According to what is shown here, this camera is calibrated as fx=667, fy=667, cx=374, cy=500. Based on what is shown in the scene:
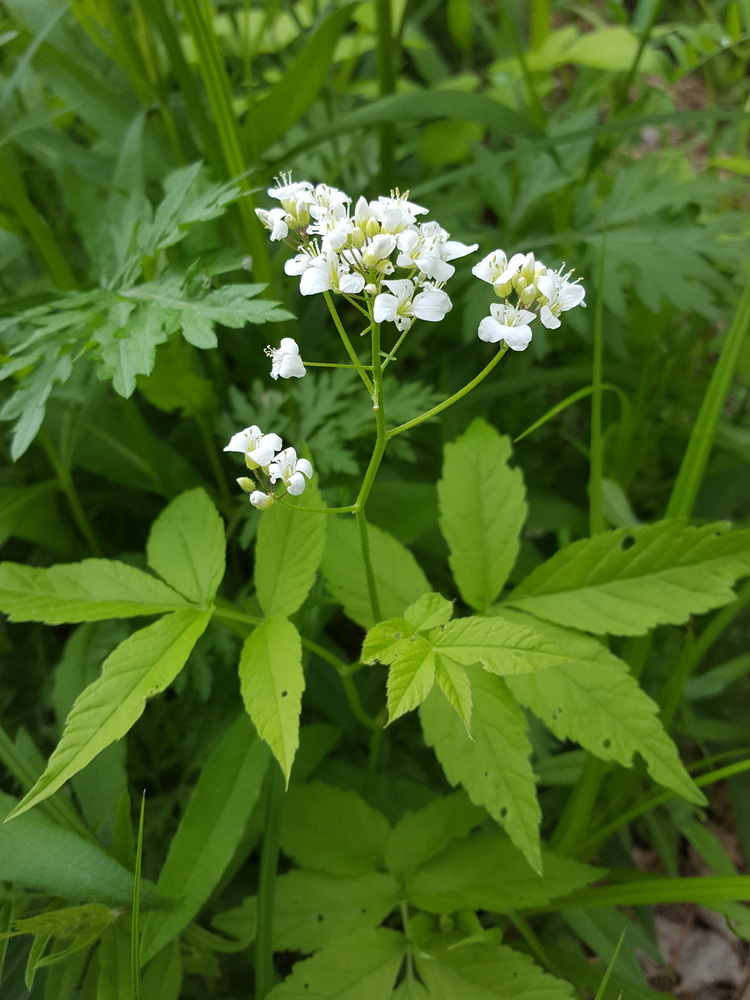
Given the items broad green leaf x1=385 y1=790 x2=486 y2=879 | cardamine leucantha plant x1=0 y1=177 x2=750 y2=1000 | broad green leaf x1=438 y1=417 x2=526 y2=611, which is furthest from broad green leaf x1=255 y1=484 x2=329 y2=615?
broad green leaf x1=385 y1=790 x2=486 y2=879

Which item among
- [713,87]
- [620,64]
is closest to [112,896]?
[620,64]

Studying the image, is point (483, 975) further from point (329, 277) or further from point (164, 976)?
point (329, 277)

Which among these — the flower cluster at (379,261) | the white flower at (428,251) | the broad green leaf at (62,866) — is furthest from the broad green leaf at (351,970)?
the white flower at (428,251)

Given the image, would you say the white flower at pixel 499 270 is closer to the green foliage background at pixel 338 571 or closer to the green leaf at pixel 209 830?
the green foliage background at pixel 338 571

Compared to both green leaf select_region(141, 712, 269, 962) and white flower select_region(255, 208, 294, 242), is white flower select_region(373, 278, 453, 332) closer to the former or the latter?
white flower select_region(255, 208, 294, 242)

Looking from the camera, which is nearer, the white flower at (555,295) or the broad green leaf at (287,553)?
the white flower at (555,295)

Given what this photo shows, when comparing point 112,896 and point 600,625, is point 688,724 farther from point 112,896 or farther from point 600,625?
point 112,896
